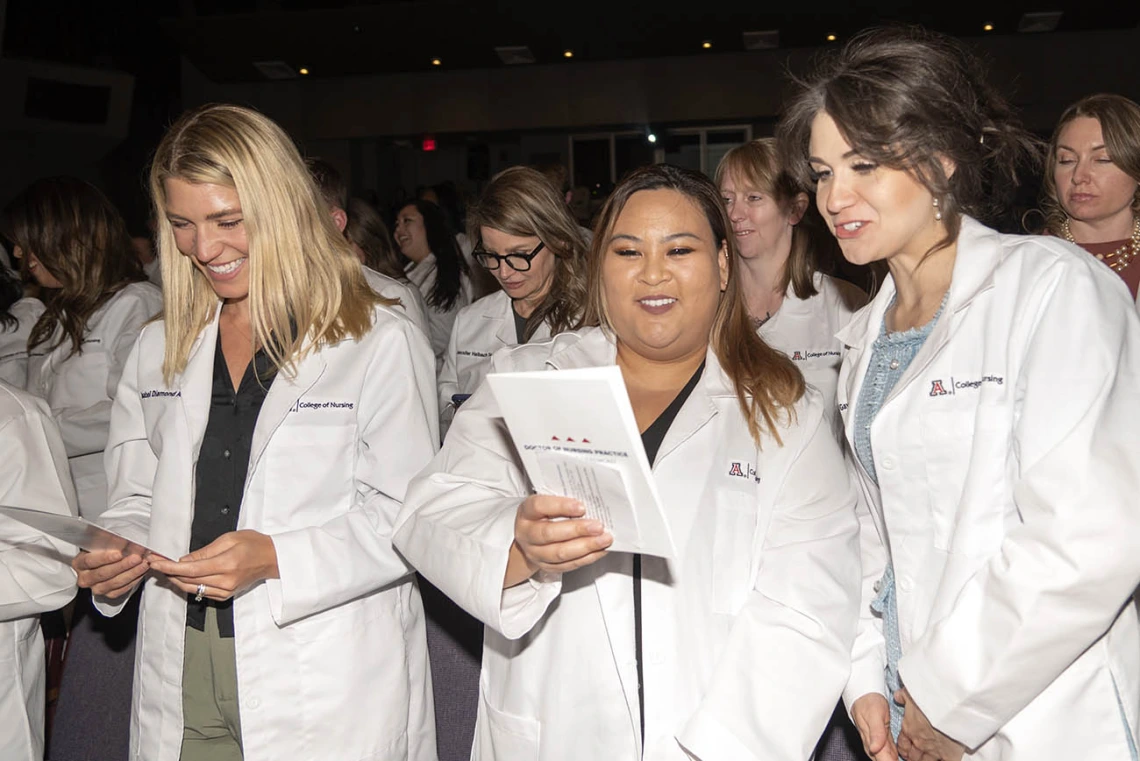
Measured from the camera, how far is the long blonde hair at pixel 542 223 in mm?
3303

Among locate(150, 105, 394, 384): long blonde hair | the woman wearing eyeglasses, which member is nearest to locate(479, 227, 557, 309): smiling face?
the woman wearing eyeglasses

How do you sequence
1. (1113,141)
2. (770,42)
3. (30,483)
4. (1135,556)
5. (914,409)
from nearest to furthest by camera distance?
(1135,556), (914,409), (30,483), (1113,141), (770,42)

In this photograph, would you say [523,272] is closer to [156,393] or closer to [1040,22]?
[156,393]

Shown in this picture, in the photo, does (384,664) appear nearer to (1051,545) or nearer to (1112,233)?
(1051,545)

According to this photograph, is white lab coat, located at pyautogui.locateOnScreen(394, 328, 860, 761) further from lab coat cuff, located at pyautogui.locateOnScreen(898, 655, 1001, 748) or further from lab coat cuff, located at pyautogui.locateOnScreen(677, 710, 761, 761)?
lab coat cuff, located at pyautogui.locateOnScreen(898, 655, 1001, 748)

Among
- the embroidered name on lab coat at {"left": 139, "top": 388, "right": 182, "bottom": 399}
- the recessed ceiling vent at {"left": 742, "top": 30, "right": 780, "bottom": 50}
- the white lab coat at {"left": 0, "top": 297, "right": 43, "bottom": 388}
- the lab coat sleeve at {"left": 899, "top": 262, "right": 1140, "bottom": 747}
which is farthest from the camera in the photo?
the recessed ceiling vent at {"left": 742, "top": 30, "right": 780, "bottom": 50}

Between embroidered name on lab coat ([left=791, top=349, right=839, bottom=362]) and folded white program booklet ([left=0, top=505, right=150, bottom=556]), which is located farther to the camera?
embroidered name on lab coat ([left=791, top=349, right=839, bottom=362])

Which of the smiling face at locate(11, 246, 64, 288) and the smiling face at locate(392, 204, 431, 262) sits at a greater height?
the smiling face at locate(392, 204, 431, 262)

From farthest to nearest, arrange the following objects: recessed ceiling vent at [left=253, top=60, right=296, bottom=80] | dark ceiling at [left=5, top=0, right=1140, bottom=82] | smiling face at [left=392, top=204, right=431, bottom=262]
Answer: recessed ceiling vent at [left=253, top=60, right=296, bottom=80], dark ceiling at [left=5, top=0, right=1140, bottom=82], smiling face at [left=392, top=204, right=431, bottom=262]

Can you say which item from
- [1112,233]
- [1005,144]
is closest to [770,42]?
[1112,233]

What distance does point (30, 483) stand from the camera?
201cm

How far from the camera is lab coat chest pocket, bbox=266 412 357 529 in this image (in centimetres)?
180

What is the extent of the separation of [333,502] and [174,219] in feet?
2.02

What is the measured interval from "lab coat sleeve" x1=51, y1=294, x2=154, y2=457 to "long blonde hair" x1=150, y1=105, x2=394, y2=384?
1.50 meters
